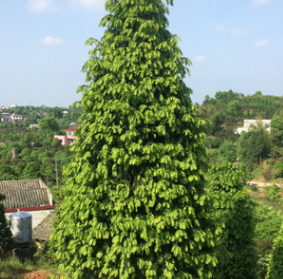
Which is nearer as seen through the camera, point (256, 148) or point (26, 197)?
point (26, 197)

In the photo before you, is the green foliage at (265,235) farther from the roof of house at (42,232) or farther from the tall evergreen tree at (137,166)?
the roof of house at (42,232)

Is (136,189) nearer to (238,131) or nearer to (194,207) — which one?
(194,207)

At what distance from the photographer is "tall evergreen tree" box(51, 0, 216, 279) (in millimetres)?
5457

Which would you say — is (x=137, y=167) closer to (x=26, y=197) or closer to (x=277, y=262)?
(x=277, y=262)

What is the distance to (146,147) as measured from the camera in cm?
553

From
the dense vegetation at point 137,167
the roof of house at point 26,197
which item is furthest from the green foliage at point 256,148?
the dense vegetation at point 137,167

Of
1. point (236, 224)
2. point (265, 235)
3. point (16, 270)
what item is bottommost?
point (265, 235)

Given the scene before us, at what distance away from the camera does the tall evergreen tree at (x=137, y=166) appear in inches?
215

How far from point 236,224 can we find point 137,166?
182 inches

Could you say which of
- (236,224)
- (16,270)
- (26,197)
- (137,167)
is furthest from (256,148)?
(137,167)

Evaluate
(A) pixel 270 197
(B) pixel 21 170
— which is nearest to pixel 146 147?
(A) pixel 270 197

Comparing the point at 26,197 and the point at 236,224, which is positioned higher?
the point at 236,224

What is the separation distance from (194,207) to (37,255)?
10.5 meters

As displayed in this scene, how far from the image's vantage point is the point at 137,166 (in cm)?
589
